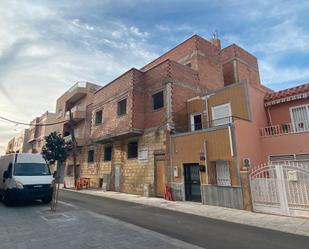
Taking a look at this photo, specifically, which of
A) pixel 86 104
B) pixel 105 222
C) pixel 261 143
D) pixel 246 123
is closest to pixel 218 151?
pixel 246 123

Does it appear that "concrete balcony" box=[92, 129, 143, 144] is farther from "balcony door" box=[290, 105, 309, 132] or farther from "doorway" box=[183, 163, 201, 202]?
"balcony door" box=[290, 105, 309, 132]

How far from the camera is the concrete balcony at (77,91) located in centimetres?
2906

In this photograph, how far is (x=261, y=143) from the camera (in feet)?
45.5

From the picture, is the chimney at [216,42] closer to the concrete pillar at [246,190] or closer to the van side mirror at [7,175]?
the concrete pillar at [246,190]

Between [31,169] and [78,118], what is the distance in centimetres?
1666

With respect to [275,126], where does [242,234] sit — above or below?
below

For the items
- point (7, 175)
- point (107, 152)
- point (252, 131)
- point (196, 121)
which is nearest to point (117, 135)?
point (107, 152)

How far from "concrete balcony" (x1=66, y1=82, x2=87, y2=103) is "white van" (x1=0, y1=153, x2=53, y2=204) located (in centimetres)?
1751

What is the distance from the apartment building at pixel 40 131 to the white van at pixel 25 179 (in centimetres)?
2589

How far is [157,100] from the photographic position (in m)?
17.6

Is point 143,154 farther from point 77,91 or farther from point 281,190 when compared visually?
point 77,91

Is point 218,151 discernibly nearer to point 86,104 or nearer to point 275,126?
point 275,126

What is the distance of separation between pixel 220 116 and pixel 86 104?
18.9 m

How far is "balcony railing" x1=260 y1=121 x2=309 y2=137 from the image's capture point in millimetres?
13613
